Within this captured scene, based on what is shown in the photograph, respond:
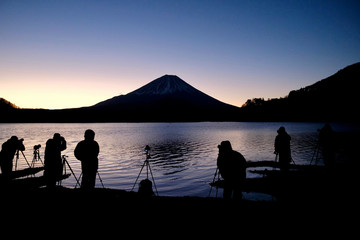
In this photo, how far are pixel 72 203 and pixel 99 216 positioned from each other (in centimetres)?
173

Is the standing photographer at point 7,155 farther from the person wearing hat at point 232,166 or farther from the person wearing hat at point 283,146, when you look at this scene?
the person wearing hat at point 283,146

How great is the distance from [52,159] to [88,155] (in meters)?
2.19

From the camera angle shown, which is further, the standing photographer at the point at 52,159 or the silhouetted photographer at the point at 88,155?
the standing photographer at the point at 52,159

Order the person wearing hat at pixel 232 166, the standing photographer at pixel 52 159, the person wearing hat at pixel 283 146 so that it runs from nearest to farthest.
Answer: the person wearing hat at pixel 232 166 < the standing photographer at pixel 52 159 < the person wearing hat at pixel 283 146

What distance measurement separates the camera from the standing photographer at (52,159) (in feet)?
29.5

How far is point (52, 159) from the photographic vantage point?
30.1ft

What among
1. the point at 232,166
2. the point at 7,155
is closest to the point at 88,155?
the point at 232,166

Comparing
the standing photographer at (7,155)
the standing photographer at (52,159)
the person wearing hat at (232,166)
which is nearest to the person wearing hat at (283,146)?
the person wearing hat at (232,166)

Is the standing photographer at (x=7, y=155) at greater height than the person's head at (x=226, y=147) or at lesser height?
lesser

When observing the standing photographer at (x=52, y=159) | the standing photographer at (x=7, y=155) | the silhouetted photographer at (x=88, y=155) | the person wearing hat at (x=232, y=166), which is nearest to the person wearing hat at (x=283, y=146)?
the person wearing hat at (x=232, y=166)

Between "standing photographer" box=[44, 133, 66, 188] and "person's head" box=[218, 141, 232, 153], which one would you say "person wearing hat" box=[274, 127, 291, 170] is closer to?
"person's head" box=[218, 141, 232, 153]

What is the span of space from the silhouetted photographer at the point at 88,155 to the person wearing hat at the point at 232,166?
4.66m

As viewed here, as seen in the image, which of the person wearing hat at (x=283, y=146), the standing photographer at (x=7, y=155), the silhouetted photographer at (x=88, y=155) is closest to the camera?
the silhouetted photographer at (x=88, y=155)

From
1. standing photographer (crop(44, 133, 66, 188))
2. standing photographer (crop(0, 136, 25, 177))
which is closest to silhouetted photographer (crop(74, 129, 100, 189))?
standing photographer (crop(44, 133, 66, 188))
